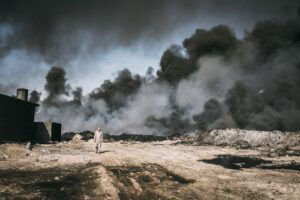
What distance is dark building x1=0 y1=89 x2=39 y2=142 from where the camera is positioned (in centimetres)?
2489

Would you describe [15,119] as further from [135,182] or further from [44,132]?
[135,182]

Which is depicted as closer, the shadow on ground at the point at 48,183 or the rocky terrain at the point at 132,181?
the shadow on ground at the point at 48,183

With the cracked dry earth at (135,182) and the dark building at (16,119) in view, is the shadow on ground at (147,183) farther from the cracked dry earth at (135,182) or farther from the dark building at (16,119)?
the dark building at (16,119)

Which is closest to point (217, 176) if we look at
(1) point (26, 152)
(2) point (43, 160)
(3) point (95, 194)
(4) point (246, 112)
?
(3) point (95, 194)

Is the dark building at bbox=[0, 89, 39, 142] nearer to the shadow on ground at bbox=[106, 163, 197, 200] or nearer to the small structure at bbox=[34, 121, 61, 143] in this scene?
the small structure at bbox=[34, 121, 61, 143]

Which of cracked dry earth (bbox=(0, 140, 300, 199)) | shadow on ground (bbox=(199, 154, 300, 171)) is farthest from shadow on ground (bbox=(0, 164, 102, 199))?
shadow on ground (bbox=(199, 154, 300, 171))

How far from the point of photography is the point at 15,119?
88.1 feet

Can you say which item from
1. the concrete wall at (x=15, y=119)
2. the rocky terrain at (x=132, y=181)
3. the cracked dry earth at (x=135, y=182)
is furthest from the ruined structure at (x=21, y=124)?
the cracked dry earth at (x=135, y=182)

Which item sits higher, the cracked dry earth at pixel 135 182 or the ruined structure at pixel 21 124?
the ruined structure at pixel 21 124

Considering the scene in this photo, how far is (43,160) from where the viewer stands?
1452cm

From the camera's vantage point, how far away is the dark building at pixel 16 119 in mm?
24891

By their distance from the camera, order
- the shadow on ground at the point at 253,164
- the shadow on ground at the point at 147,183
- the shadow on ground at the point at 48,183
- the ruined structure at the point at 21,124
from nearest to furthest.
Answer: the shadow on ground at the point at 48,183
the shadow on ground at the point at 147,183
the shadow on ground at the point at 253,164
the ruined structure at the point at 21,124

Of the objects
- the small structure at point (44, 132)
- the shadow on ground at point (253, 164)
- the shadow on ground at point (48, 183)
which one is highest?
the small structure at point (44, 132)

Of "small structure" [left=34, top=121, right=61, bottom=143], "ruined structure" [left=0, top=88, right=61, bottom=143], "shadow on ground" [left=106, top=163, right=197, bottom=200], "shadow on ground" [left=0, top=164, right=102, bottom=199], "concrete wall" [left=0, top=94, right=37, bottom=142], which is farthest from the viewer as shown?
"small structure" [left=34, top=121, right=61, bottom=143]
